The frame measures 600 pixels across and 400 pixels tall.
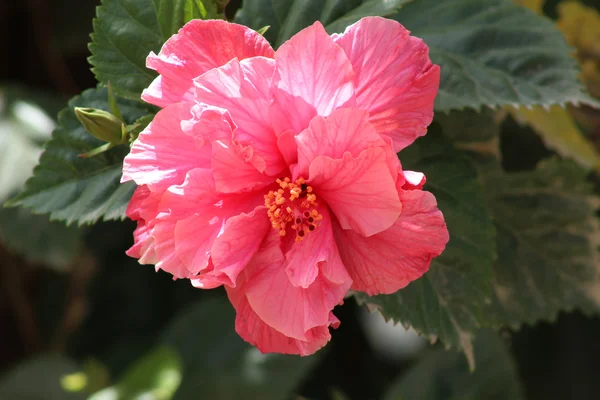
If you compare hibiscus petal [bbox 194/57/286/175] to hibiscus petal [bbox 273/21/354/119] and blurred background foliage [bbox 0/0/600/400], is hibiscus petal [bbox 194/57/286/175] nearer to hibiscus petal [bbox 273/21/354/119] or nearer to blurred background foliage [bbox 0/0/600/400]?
hibiscus petal [bbox 273/21/354/119]

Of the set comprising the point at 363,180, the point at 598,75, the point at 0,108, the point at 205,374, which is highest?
the point at 363,180

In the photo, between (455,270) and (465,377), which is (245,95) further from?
(465,377)

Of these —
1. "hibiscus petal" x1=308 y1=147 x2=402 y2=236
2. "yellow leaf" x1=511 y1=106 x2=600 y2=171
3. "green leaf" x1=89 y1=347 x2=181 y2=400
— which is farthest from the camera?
"green leaf" x1=89 y1=347 x2=181 y2=400

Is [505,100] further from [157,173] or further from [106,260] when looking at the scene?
[106,260]

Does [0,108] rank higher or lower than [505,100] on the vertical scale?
lower

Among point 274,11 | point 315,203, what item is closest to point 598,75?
point 274,11

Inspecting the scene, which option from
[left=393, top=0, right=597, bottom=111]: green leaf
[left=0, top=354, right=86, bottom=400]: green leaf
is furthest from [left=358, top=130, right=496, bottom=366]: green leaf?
[left=0, top=354, right=86, bottom=400]: green leaf

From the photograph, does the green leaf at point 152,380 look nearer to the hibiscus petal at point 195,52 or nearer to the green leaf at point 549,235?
the green leaf at point 549,235
